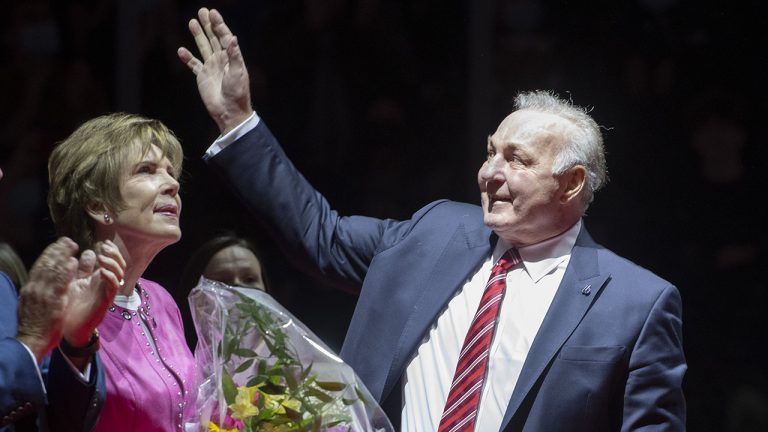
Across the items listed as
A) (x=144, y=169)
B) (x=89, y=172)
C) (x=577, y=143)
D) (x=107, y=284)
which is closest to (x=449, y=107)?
(x=577, y=143)

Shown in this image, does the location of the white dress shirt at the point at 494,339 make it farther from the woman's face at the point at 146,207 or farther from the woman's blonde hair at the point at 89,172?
the woman's blonde hair at the point at 89,172

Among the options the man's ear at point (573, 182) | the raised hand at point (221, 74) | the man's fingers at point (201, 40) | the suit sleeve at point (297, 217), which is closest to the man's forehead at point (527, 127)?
the man's ear at point (573, 182)

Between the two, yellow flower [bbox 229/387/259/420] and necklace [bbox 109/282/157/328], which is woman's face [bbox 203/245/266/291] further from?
yellow flower [bbox 229/387/259/420]

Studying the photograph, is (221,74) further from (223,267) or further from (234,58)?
(223,267)

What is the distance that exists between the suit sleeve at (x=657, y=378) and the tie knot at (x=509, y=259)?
0.38m

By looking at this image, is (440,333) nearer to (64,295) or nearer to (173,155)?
(173,155)

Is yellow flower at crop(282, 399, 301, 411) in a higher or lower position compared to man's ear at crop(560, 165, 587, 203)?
lower

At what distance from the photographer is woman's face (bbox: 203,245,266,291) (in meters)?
3.85

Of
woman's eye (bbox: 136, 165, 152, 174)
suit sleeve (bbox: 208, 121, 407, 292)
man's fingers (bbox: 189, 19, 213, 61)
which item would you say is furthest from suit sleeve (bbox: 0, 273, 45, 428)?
man's fingers (bbox: 189, 19, 213, 61)

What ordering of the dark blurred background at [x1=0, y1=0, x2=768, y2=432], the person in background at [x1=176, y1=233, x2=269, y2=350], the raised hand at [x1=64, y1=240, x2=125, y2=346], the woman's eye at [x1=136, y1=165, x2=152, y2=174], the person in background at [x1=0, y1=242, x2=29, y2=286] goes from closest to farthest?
the raised hand at [x1=64, y1=240, x2=125, y2=346], the woman's eye at [x1=136, y1=165, x2=152, y2=174], the person in background at [x1=0, y1=242, x2=29, y2=286], the person in background at [x1=176, y1=233, x2=269, y2=350], the dark blurred background at [x1=0, y1=0, x2=768, y2=432]

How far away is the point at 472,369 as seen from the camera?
9.55 ft

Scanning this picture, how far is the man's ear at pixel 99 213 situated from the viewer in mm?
2812

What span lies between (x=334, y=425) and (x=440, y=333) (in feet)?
2.17

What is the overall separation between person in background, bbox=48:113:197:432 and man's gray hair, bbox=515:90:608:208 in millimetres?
1018
